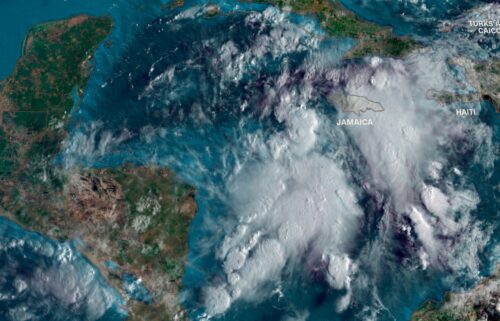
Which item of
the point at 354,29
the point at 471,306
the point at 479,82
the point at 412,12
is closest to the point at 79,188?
the point at 354,29

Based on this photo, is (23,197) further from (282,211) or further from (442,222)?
(442,222)

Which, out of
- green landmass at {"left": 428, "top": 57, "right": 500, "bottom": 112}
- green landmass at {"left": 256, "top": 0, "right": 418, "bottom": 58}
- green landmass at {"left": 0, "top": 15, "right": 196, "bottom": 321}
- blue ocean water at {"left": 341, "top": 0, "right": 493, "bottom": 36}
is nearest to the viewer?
green landmass at {"left": 428, "top": 57, "right": 500, "bottom": 112}

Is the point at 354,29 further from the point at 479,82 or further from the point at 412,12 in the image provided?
the point at 479,82

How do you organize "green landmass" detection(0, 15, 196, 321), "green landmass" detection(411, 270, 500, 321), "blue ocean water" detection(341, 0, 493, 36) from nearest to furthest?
"green landmass" detection(411, 270, 500, 321)
"green landmass" detection(0, 15, 196, 321)
"blue ocean water" detection(341, 0, 493, 36)

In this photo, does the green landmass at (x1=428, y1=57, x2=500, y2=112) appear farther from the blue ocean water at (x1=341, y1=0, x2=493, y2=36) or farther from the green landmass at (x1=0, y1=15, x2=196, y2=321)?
the green landmass at (x1=0, y1=15, x2=196, y2=321)

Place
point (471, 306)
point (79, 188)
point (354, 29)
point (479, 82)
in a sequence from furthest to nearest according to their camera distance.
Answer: point (354, 29), point (79, 188), point (479, 82), point (471, 306)

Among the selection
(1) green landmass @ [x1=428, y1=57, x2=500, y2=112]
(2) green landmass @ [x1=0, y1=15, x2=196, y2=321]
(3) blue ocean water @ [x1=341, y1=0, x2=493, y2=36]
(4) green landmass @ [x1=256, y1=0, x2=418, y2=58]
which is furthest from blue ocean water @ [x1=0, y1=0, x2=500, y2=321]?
(1) green landmass @ [x1=428, y1=57, x2=500, y2=112]
